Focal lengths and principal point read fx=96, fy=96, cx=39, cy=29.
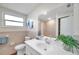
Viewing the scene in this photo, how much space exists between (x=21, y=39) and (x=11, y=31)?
18cm

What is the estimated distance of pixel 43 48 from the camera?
136cm

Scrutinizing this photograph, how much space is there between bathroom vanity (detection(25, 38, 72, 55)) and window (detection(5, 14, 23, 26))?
1.02ft

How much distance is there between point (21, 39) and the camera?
140cm

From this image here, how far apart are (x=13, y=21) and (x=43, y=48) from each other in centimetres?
59

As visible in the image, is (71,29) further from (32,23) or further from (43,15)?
(32,23)

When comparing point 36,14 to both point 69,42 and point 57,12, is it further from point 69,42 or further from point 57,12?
point 69,42

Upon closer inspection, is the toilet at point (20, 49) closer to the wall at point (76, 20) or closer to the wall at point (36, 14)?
the wall at point (36, 14)

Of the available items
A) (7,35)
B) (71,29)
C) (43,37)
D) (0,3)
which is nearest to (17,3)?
(0,3)

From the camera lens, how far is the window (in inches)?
54.2

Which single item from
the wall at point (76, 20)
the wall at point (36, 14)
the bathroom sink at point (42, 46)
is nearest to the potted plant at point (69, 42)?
the wall at point (76, 20)

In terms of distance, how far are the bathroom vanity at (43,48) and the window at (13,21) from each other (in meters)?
0.31

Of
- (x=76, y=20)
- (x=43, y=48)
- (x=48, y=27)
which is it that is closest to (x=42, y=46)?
(x=43, y=48)
